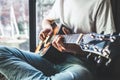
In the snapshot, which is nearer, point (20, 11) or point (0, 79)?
point (0, 79)

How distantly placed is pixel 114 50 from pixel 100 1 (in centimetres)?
36

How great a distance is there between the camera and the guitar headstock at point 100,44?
1.15 m

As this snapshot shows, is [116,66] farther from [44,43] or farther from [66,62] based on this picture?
[44,43]

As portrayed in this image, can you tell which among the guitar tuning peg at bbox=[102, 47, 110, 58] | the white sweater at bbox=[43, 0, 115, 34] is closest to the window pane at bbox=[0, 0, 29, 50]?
the white sweater at bbox=[43, 0, 115, 34]

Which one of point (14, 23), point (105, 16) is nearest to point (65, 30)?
point (105, 16)

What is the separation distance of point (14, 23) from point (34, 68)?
1.00 metres

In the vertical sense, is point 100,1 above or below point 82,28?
above

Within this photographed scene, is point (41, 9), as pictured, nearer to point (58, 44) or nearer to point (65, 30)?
point (65, 30)

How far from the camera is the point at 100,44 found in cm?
119

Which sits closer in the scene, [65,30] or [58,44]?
[58,44]

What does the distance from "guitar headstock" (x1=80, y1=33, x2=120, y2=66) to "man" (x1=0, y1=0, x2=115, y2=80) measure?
0.41ft

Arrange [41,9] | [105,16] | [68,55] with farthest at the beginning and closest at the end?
1. [41,9]
2. [68,55]
3. [105,16]

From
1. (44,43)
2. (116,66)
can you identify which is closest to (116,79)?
(116,66)

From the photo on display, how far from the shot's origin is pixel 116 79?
1481mm
